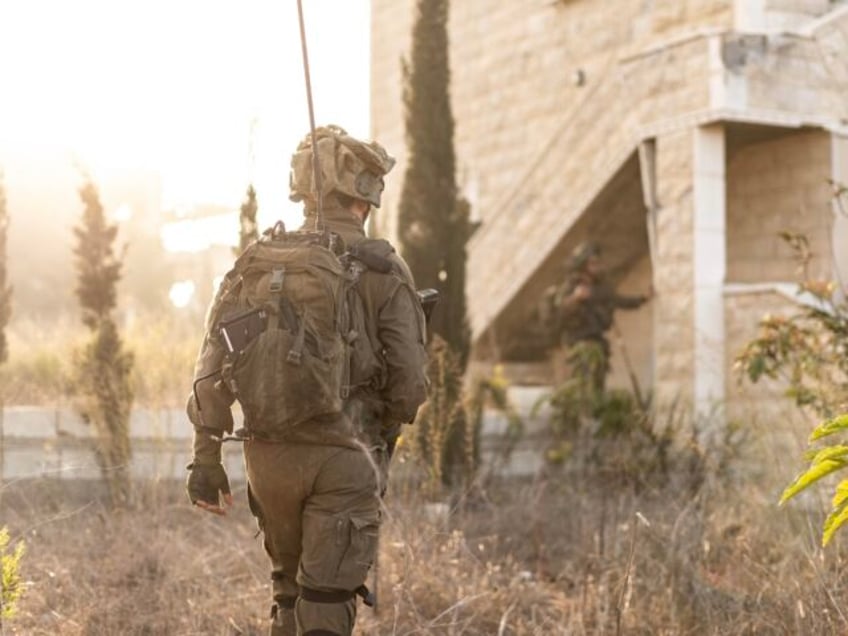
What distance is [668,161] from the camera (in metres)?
12.1

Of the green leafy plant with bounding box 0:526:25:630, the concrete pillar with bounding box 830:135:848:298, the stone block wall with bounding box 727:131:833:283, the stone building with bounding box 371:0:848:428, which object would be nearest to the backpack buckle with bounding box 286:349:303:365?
the green leafy plant with bounding box 0:526:25:630

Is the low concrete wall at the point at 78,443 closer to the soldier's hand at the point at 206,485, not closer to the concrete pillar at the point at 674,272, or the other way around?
the concrete pillar at the point at 674,272

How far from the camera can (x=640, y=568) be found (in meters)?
6.24

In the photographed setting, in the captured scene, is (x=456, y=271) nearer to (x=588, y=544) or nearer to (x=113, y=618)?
(x=588, y=544)

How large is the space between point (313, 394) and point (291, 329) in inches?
8.8

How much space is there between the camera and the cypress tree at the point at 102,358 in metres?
8.25

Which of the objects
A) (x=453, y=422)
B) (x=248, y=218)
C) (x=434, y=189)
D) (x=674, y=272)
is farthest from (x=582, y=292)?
(x=248, y=218)

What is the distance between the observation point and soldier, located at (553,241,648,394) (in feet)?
38.8

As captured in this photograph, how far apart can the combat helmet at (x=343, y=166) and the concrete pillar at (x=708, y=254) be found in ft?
24.3

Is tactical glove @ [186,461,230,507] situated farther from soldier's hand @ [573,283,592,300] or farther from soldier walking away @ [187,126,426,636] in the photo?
soldier's hand @ [573,283,592,300]

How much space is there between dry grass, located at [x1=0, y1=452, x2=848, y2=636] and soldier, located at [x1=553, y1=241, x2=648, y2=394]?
4.12 meters

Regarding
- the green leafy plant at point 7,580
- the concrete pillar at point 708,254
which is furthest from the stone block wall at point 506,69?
the green leafy plant at point 7,580

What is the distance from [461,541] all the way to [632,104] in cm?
773

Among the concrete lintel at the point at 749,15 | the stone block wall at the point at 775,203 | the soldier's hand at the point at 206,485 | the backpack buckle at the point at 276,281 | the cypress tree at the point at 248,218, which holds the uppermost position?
the concrete lintel at the point at 749,15
